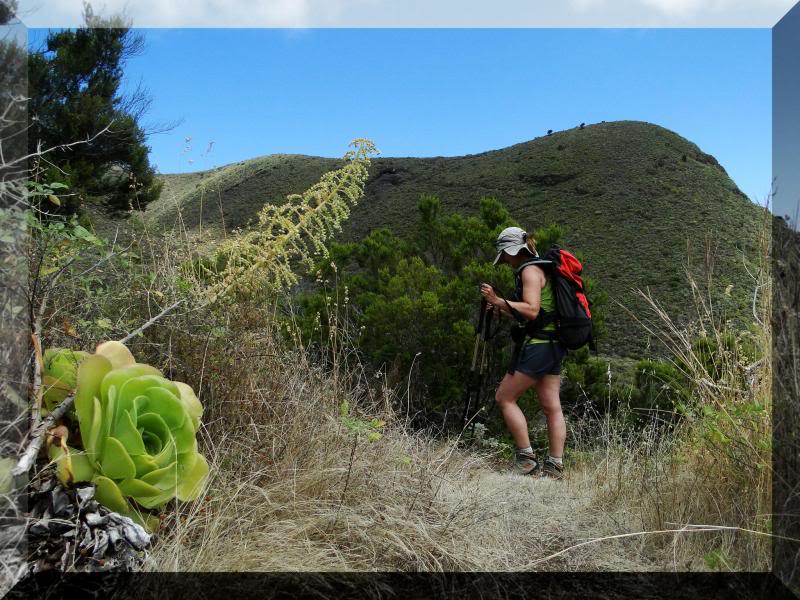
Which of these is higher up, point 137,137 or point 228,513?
point 137,137

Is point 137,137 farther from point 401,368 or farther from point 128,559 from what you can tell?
point 128,559

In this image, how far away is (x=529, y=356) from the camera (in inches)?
199

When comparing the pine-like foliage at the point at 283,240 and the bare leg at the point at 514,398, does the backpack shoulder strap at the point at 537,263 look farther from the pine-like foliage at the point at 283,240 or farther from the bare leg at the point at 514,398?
the pine-like foliage at the point at 283,240

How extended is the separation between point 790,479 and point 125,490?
2376mm

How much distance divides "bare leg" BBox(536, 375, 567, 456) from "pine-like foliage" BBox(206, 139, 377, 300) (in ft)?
8.03

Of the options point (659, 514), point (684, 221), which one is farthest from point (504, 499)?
point (684, 221)

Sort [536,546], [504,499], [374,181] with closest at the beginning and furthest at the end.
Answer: [536,546], [504,499], [374,181]

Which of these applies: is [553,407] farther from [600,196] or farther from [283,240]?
[600,196]

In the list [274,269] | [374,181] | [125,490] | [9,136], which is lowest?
[125,490]

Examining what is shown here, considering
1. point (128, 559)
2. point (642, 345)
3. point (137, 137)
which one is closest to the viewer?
point (128, 559)

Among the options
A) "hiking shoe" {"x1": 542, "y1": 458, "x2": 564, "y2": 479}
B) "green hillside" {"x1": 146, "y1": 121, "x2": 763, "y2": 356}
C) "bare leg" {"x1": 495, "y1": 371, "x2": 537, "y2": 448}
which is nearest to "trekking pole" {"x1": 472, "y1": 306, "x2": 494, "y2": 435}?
"bare leg" {"x1": 495, "y1": 371, "x2": 537, "y2": 448}

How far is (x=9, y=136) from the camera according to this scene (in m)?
2.51

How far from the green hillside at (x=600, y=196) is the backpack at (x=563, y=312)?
789 centimetres

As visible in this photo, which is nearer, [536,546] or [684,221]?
[536,546]
